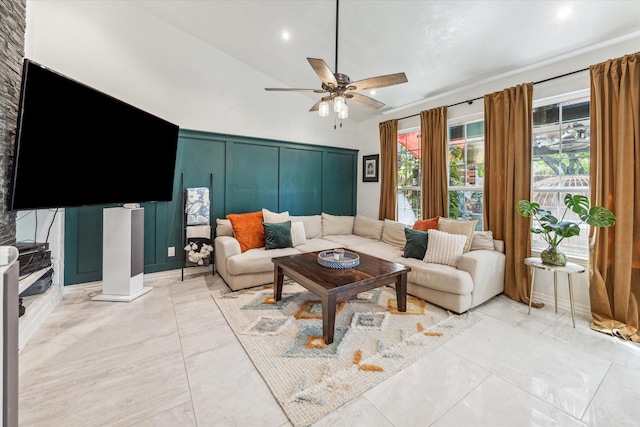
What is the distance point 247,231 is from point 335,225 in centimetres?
168

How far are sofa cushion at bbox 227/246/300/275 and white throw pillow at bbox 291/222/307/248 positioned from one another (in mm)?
510

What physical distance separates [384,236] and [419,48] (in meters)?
2.62

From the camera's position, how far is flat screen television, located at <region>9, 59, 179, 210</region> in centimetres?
187

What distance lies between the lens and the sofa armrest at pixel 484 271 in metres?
2.73

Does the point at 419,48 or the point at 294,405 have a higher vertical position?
the point at 419,48

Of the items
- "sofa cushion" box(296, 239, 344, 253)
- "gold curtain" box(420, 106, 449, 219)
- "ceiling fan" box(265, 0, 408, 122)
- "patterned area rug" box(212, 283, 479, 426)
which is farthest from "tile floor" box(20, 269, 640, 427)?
"ceiling fan" box(265, 0, 408, 122)

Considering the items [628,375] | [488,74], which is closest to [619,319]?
[628,375]

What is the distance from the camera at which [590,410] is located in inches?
59.5

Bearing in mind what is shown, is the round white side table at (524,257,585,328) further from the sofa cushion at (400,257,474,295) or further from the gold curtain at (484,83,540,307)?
the sofa cushion at (400,257,474,295)

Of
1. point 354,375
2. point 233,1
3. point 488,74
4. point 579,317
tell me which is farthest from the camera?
point 488,74

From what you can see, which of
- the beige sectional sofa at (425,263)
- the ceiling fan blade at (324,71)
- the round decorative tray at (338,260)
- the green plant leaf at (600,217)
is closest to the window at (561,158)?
the green plant leaf at (600,217)

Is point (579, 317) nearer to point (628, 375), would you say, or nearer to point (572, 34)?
point (628, 375)

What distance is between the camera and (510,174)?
10.1 feet

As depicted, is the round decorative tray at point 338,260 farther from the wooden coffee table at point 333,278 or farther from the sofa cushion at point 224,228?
the sofa cushion at point 224,228
